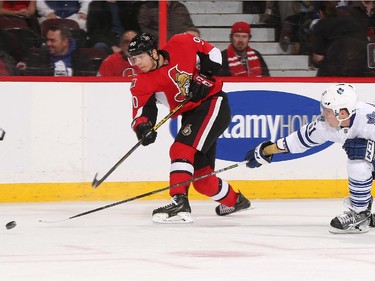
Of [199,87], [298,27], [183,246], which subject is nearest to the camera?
[183,246]

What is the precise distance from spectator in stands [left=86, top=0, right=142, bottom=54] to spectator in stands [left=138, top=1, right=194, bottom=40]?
0.05m

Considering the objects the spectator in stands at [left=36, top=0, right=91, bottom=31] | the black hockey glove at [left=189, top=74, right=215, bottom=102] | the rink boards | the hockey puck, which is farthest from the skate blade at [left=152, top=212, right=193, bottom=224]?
the spectator in stands at [left=36, top=0, right=91, bottom=31]

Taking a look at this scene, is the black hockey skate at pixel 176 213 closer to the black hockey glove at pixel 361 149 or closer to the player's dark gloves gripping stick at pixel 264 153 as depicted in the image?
the player's dark gloves gripping stick at pixel 264 153

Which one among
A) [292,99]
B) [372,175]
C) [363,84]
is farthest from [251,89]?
[372,175]

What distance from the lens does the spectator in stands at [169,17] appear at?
7172mm

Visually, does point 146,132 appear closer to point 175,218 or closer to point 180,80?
point 180,80

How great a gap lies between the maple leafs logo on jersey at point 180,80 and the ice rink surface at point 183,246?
72cm

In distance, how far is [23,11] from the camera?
707 centimetres

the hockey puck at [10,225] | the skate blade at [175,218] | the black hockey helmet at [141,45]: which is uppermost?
the black hockey helmet at [141,45]

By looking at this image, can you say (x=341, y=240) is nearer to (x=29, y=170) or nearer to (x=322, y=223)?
Result: (x=322, y=223)

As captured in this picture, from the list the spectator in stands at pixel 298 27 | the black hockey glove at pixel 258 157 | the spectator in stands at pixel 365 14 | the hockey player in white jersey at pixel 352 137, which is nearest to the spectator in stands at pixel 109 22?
the spectator in stands at pixel 298 27

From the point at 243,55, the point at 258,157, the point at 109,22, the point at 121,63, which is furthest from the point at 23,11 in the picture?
the point at 258,157

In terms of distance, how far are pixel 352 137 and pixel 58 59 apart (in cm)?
255

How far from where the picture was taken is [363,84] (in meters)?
→ 7.27
